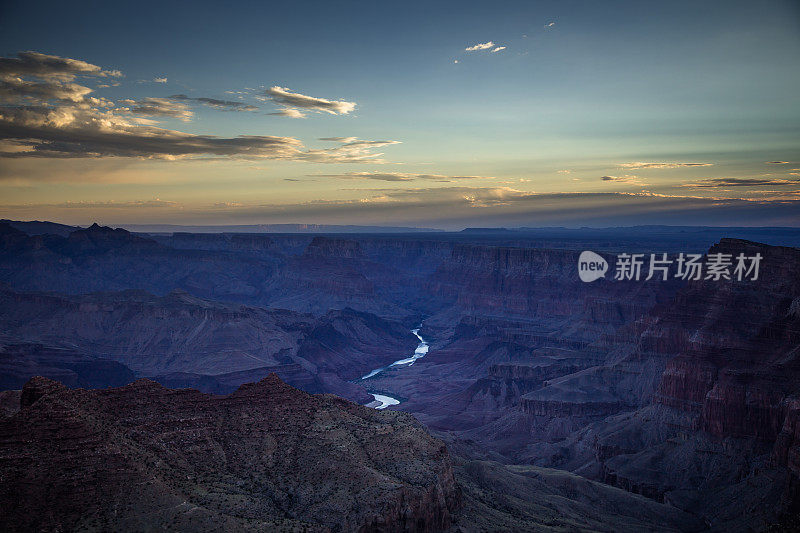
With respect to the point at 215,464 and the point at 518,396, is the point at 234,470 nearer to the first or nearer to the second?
the point at 215,464

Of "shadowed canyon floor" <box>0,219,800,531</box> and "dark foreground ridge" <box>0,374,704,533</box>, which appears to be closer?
"dark foreground ridge" <box>0,374,704,533</box>

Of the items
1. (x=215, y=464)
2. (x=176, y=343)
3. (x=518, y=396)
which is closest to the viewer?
(x=215, y=464)

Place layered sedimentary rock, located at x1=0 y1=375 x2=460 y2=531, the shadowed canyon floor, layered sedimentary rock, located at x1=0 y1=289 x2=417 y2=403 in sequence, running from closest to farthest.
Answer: layered sedimentary rock, located at x1=0 y1=375 x2=460 y2=531 → the shadowed canyon floor → layered sedimentary rock, located at x1=0 y1=289 x2=417 y2=403

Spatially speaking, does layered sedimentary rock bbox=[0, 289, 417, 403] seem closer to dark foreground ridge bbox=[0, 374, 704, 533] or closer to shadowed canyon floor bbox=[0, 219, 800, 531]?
shadowed canyon floor bbox=[0, 219, 800, 531]

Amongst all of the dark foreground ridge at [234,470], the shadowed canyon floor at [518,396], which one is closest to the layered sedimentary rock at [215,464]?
the dark foreground ridge at [234,470]

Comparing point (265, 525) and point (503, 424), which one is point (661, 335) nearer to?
point (503, 424)

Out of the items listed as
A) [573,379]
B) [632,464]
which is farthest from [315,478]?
[573,379]

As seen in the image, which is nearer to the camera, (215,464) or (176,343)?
(215,464)

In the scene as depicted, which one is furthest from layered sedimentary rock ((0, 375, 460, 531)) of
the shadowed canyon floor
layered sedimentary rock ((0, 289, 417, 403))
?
layered sedimentary rock ((0, 289, 417, 403))

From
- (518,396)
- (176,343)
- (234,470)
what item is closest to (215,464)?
(234,470)
